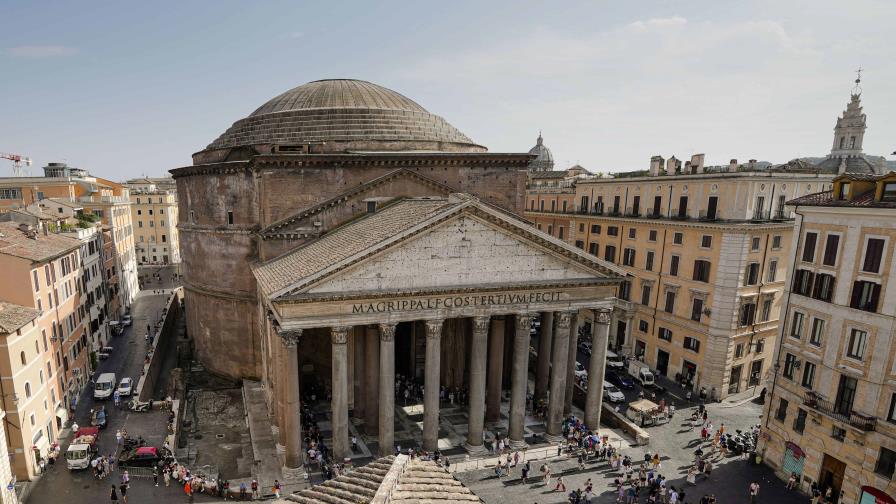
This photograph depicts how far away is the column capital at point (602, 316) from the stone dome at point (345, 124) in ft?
48.9

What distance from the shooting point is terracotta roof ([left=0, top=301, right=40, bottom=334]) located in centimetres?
2291

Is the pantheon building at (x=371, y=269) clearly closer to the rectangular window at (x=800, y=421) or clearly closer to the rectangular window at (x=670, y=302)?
the rectangular window at (x=800, y=421)

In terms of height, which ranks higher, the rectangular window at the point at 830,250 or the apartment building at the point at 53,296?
the rectangular window at the point at 830,250

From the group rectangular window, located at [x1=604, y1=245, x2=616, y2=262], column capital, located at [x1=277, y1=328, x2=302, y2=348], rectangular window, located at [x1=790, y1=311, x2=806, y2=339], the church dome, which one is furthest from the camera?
the church dome

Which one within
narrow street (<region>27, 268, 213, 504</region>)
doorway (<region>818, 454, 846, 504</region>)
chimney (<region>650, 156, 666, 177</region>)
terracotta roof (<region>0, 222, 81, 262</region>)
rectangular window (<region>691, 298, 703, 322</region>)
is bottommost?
narrow street (<region>27, 268, 213, 504</region>)

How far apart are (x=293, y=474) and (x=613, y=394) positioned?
66.7ft

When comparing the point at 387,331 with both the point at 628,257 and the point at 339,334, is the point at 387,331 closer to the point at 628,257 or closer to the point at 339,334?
the point at 339,334

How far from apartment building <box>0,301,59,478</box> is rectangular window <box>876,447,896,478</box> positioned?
35760mm

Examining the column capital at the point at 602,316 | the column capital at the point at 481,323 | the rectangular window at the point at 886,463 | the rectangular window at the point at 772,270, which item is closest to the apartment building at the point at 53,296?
the column capital at the point at 481,323

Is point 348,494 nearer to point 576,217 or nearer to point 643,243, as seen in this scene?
point 643,243

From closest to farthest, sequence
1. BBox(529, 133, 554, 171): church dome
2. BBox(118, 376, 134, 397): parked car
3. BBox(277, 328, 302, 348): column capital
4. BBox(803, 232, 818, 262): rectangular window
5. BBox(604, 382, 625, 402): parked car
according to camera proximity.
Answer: BBox(277, 328, 302, 348): column capital < BBox(803, 232, 818, 262): rectangular window < BBox(118, 376, 134, 397): parked car < BBox(604, 382, 625, 402): parked car < BBox(529, 133, 554, 171): church dome

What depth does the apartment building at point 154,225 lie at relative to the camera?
7781 centimetres

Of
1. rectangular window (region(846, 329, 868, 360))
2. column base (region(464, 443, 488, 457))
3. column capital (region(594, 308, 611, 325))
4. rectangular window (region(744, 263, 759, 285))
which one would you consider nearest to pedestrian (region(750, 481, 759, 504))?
rectangular window (region(846, 329, 868, 360))

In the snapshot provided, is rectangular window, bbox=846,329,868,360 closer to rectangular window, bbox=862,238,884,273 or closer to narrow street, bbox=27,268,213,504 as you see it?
rectangular window, bbox=862,238,884,273
